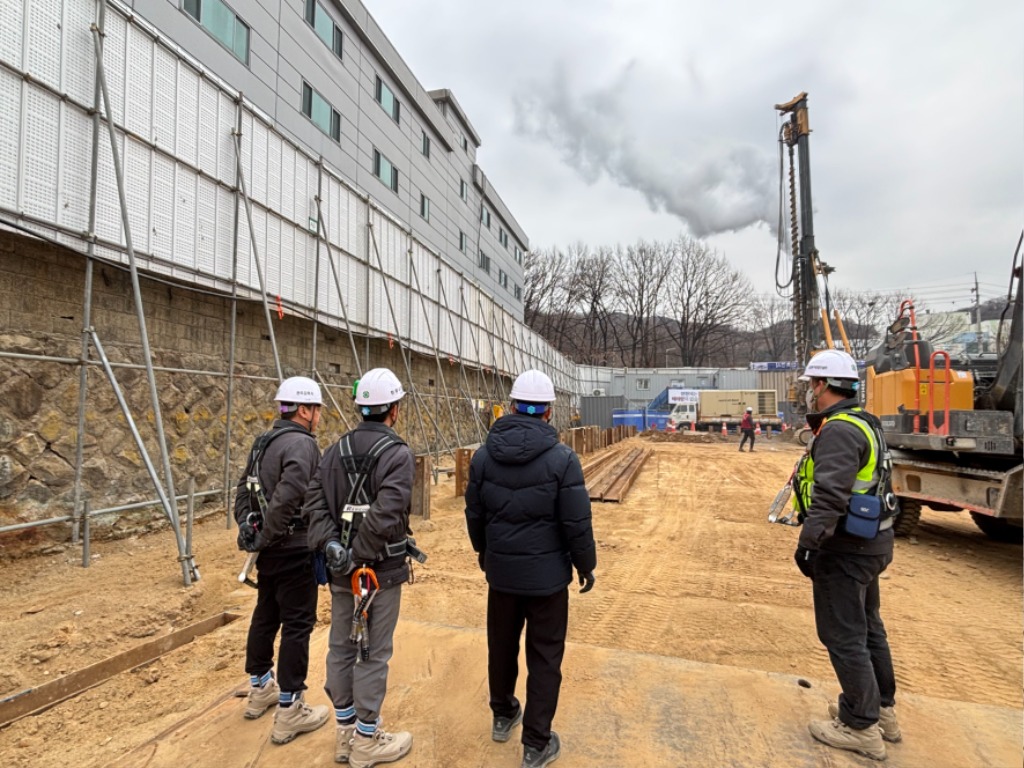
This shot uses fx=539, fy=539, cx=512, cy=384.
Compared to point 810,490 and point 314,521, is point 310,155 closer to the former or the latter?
point 314,521

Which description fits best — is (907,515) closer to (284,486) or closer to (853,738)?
(853,738)

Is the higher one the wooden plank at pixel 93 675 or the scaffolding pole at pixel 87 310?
the scaffolding pole at pixel 87 310

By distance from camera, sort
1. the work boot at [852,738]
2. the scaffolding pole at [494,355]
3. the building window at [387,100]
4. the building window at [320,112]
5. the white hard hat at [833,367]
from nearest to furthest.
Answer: the work boot at [852,738] < the white hard hat at [833,367] < the building window at [320,112] < the building window at [387,100] < the scaffolding pole at [494,355]

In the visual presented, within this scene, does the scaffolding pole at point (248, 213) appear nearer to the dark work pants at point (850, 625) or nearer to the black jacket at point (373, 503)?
→ the black jacket at point (373, 503)

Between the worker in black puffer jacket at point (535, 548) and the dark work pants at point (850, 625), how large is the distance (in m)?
1.32

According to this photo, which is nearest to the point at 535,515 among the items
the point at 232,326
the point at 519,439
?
the point at 519,439

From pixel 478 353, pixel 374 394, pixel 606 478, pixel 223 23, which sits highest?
pixel 223 23

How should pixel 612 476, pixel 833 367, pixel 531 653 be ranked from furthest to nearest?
pixel 612 476
pixel 833 367
pixel 531 653

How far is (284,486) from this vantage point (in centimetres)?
305

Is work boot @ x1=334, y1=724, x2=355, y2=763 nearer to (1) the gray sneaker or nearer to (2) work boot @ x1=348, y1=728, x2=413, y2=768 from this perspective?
(2) work boot @ x1=348, y1=728, x2=413, y2=768

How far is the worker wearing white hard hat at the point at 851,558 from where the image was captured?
281 centimetres

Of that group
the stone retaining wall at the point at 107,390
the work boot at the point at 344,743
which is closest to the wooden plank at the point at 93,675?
the work boot at the point at 344,743

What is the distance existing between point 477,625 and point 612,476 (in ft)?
32.7

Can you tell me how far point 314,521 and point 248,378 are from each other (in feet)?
23.3
